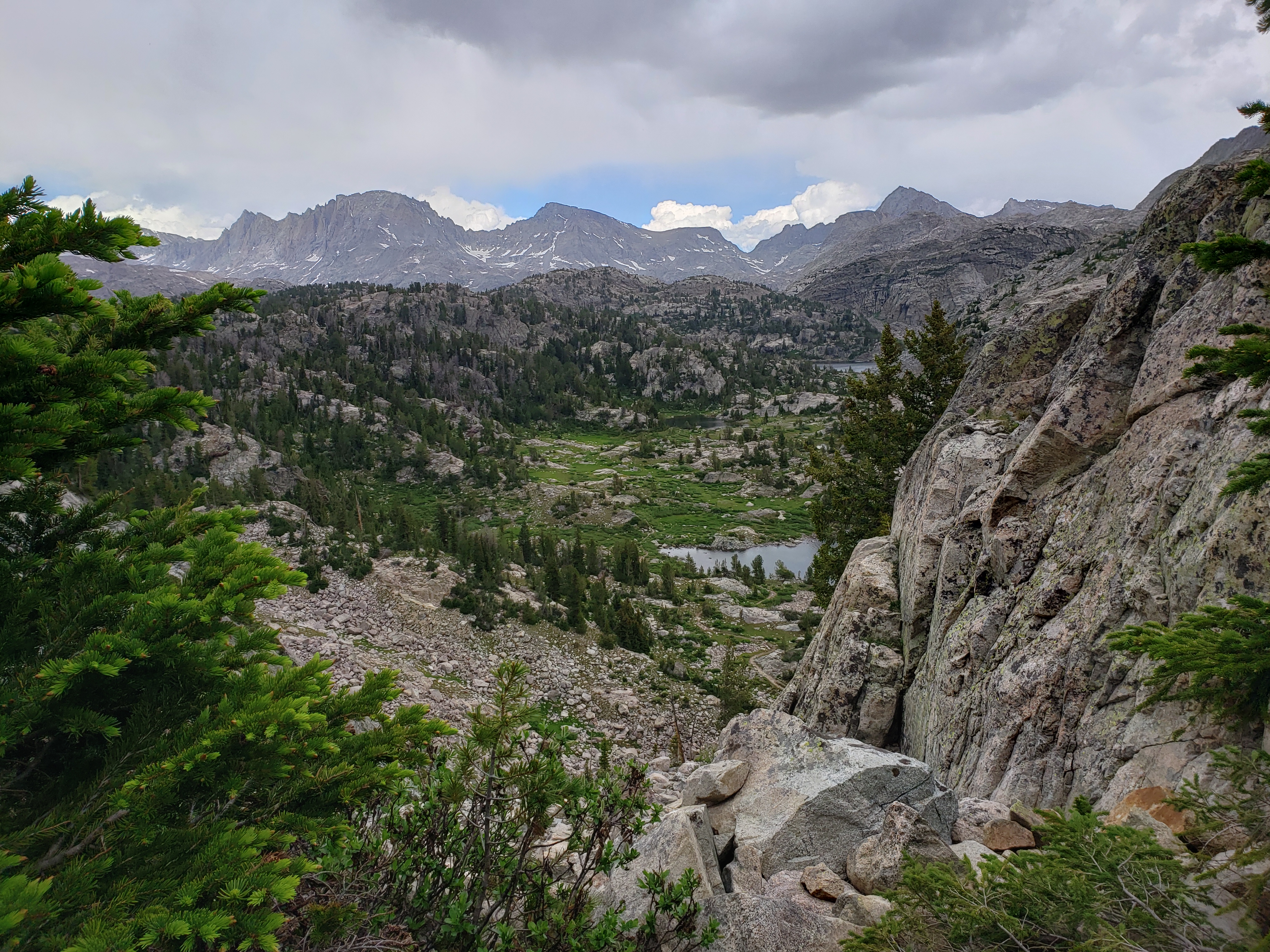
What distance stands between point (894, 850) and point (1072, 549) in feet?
20.3

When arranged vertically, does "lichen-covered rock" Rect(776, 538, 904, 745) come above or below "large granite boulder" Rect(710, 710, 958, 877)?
below

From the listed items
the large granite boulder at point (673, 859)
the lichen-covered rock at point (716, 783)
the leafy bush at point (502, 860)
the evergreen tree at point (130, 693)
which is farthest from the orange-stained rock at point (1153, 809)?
the evergreen tree at point (130, 693)

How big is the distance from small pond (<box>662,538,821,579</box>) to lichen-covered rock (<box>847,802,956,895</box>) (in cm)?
4394

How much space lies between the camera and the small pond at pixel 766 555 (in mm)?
51562

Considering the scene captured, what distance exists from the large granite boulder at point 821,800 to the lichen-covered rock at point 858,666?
3660 mm

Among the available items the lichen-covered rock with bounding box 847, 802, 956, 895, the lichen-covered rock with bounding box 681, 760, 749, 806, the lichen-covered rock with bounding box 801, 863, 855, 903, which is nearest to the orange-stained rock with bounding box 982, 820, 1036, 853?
the lichen-covered rock with bounding box 847, 802, 956, 895

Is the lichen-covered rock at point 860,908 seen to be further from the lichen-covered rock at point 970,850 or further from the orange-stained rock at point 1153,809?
the orange-stained rock at point 1153,809

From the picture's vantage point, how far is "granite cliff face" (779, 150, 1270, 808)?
6.82 meters

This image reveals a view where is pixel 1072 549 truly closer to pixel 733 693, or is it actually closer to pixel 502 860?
pixel 502 860

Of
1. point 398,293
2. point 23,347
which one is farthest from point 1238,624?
point 398,293

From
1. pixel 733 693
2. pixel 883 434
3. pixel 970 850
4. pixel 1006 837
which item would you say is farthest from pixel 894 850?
pixel 883 434

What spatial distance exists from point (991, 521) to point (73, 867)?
13395 mm

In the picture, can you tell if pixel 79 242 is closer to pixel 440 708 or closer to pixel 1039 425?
pixel 1039 425

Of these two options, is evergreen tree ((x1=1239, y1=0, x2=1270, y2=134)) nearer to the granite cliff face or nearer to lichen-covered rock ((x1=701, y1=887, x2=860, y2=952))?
the granite cliff face
